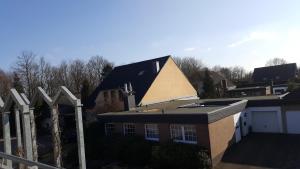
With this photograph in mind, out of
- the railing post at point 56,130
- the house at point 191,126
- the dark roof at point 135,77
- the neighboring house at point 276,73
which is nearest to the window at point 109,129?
the house at point 191,126

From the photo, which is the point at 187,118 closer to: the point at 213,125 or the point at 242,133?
the point at 213,125

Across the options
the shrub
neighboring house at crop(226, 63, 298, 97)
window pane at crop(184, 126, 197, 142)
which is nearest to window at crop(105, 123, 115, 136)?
the shrub

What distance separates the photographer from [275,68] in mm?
72562

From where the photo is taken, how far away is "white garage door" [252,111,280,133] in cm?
2758

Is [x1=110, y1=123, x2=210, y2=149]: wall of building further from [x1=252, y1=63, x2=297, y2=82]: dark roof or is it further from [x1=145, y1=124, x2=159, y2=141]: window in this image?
[x1=252, y1=63, x2=297, y2=82]: dark roof

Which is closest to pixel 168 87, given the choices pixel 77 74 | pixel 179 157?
pixel 179 157

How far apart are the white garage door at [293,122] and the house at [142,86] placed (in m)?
14.6

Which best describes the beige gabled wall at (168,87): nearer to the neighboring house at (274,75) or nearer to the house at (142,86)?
the house at (142,86)

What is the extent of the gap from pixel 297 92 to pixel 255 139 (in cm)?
532

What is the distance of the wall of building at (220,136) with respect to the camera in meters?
21.4

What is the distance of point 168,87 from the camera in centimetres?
3847

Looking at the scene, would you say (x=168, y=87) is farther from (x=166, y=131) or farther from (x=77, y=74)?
(x=77, y=74)

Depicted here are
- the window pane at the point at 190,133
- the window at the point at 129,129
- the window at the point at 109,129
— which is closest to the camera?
the window pane at the point at 190,133

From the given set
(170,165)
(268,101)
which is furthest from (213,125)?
(268,101)
